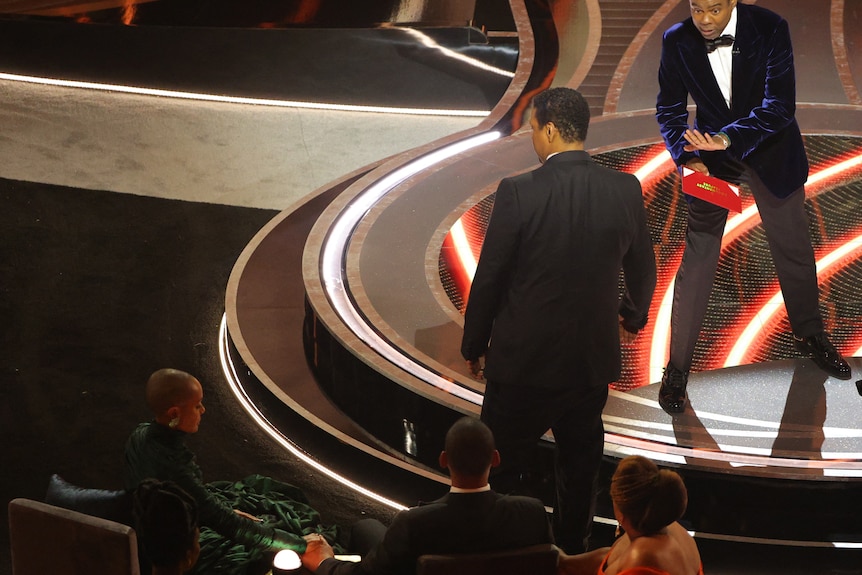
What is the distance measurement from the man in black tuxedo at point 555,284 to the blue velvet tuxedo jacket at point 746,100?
0.80 metres

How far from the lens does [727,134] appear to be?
3.67 metres

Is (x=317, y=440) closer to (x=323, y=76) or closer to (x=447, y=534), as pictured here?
(x=447, y=534)

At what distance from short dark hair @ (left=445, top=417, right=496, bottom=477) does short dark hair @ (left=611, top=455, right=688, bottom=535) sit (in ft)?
1.09

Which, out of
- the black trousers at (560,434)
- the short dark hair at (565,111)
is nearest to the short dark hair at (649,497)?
the black trousers at (560,434)

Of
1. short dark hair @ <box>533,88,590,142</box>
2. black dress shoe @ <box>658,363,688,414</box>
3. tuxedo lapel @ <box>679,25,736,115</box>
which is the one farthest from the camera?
black dress shoe @ <box>658,363,688,414</box>

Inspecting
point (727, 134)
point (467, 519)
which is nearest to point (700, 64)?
point (727, 134)

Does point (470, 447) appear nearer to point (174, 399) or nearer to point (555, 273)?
point (555, 273)

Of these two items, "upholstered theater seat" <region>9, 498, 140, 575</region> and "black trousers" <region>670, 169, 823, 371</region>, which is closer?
"upholstered theater seat" <region>9, 498, 140, 575</region>

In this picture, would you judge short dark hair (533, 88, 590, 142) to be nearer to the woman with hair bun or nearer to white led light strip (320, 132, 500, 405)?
the woman with hair bun

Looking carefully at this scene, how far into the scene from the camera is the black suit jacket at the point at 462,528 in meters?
2.68

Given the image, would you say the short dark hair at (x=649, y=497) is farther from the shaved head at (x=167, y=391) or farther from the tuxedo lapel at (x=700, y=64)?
the tuxedo lapel at (x=700, y=64)

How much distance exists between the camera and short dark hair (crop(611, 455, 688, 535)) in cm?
267

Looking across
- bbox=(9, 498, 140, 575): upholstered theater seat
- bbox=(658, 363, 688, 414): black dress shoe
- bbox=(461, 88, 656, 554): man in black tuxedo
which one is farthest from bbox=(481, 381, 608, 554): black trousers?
bbox=(9, 498, 140, 575): upholstered theater seat

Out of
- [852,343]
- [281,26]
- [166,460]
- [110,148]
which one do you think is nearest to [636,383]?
[852,343]
